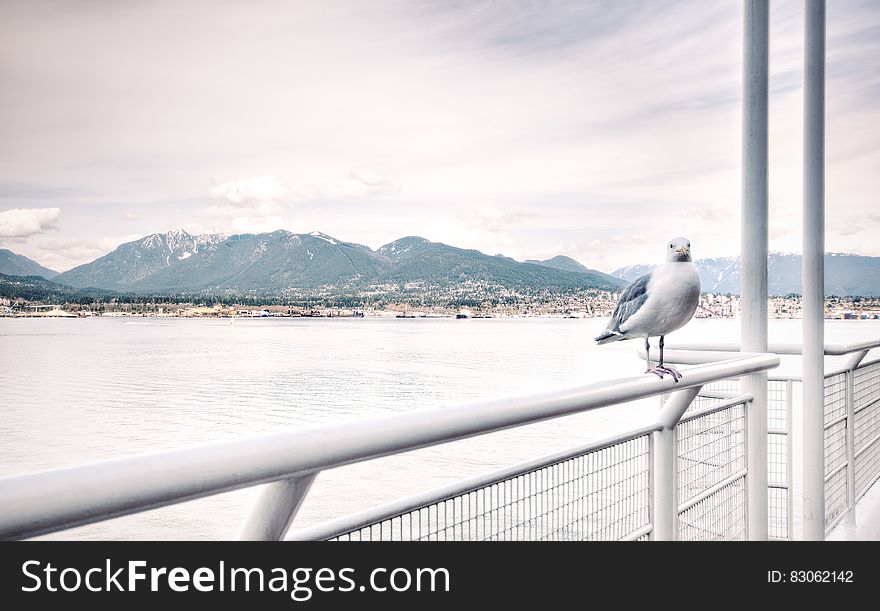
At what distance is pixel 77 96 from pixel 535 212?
64166mm

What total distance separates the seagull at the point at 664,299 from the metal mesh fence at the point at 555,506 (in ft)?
0.95

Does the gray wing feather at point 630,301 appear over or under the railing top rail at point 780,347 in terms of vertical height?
over

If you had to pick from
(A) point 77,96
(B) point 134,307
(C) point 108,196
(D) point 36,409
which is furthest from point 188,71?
(D) point 36,409

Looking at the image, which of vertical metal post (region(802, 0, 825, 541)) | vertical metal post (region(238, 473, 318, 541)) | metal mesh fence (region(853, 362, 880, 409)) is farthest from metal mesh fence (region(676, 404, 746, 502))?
metal mesh fence (region(853, 362, 880, 409))

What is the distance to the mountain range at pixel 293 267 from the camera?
82.1m

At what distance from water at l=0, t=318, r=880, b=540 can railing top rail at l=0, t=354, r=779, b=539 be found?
1.41m

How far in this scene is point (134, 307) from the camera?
9819 cm

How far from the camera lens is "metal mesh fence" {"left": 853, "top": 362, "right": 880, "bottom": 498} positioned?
3.98m

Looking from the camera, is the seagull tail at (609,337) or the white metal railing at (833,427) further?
the white metal railing at (833,427)

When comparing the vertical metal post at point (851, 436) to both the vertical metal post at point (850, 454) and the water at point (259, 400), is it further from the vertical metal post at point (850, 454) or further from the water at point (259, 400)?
the water at point (259, 400)

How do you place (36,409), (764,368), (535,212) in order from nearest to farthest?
(764,368) < (36,409) < (535,212)

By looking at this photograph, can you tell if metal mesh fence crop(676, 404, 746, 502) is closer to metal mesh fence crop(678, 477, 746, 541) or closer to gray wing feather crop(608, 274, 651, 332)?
metal mesh fence crop(678, 477, 746, 541)

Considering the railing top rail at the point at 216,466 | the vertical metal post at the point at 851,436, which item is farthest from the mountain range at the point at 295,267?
the railing top rail at the point at 216,466
